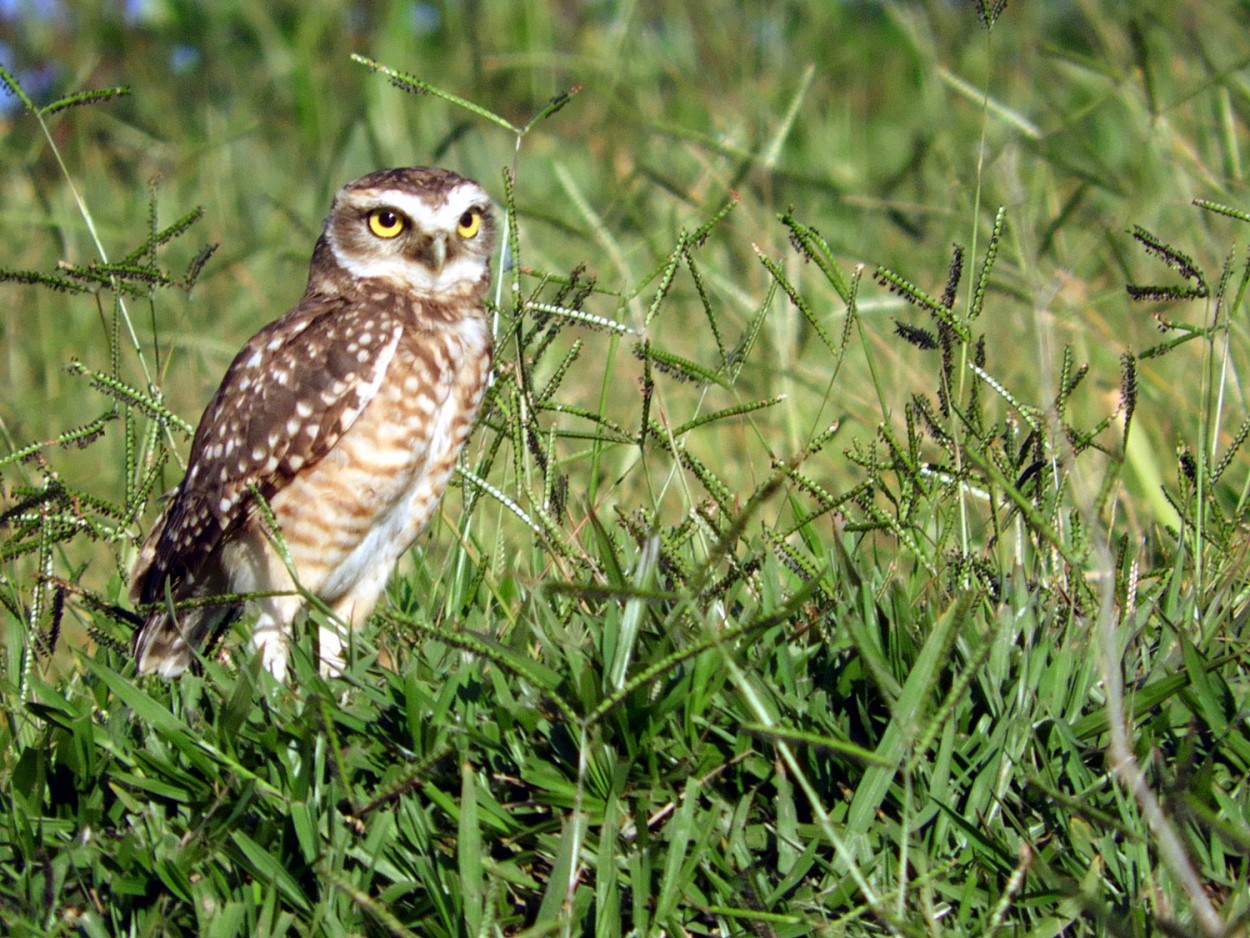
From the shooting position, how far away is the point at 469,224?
13.3 ft

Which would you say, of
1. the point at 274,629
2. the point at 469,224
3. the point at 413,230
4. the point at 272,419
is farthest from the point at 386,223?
the point at 274,629

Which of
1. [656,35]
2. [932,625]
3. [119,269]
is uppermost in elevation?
[656,35]

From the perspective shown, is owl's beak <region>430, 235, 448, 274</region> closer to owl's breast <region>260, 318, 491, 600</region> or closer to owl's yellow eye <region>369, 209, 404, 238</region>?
owl's yellow eye <region>369, 209, 404, 238</region>

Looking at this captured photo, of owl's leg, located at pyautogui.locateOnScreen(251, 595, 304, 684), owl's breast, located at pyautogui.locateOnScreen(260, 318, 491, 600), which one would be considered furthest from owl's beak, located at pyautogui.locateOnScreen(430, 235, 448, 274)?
owl's leg, located at pyautogui.locateOnScreen(251, 595, 304, 684)

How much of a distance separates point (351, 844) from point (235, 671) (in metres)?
0.68

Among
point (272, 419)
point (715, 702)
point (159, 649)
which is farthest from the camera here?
point (272, 419)

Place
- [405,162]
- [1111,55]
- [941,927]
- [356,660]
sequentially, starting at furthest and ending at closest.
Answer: [405,162]
[1111,55]
[356,660]
[941,927]

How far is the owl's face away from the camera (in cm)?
395

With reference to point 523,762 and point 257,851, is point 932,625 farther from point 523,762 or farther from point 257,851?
point 257,851

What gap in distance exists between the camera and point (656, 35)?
28.1 feet

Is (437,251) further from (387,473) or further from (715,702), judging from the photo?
(715,702)

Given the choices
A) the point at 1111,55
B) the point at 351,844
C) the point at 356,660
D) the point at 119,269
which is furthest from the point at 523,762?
the point at 1111,55

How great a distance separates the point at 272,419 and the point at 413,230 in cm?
69

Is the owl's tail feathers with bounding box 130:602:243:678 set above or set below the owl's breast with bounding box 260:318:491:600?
below
